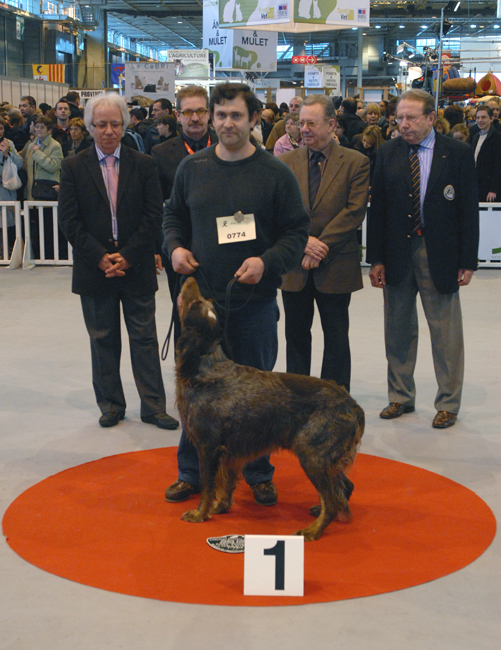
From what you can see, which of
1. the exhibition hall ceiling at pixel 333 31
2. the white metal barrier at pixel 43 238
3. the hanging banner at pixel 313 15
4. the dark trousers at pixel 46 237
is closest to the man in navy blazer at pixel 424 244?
the hanging banner at pixel 313 15

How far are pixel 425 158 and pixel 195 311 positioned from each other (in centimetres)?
207

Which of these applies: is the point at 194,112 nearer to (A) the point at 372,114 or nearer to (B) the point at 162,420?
(B) the point at 162,420

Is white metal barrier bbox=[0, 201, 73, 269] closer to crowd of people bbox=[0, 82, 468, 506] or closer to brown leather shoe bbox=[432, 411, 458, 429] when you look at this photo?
crowd of people bbox=[0, 82, 468, 506]

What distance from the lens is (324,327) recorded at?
4090 millimetres

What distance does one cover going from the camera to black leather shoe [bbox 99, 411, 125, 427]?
13.4ft

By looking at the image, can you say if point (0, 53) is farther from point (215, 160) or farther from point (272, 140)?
point (215, 160)

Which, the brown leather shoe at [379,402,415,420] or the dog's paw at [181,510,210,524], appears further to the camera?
the brown leather shoe at [379,402,415,420]

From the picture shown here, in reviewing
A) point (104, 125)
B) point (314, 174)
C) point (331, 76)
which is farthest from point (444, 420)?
point (331, 76)

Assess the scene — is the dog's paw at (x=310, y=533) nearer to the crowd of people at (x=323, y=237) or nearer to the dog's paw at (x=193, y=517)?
the dog's paw at (x=193, y=517)

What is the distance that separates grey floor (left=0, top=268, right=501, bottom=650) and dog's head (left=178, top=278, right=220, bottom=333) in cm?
98

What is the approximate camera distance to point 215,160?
288 cm

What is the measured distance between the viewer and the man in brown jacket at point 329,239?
3.92 metres

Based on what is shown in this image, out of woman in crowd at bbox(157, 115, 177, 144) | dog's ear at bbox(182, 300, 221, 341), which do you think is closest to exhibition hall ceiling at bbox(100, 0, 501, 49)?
woman in crowd at bbox(157, 115, 177, 144)

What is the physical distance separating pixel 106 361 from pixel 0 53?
27.3 metres
